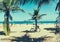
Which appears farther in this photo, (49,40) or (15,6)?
(15,6)

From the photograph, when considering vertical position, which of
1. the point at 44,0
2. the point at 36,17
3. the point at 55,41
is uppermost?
the point at 44,0

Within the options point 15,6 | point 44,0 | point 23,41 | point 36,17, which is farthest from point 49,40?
point 36,17

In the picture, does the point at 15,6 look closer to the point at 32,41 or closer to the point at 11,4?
Result: the point at 11,4

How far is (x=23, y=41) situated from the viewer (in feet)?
77.8

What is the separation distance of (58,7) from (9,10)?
20.5ft

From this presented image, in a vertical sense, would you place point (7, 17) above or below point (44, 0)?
below

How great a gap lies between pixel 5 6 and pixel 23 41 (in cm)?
589

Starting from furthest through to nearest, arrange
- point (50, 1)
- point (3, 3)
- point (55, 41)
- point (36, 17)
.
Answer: point (36, 17) < point (3, 3) < point (50, 1) < point (55, 41)

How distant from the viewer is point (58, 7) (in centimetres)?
2530

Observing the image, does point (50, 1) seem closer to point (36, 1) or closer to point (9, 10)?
point (36, 1)

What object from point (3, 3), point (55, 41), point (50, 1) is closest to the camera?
point (55, 41)

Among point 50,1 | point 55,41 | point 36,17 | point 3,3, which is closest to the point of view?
point 55,41

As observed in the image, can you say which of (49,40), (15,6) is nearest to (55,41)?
(49,40)

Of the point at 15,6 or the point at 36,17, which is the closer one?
the point at 15,6
